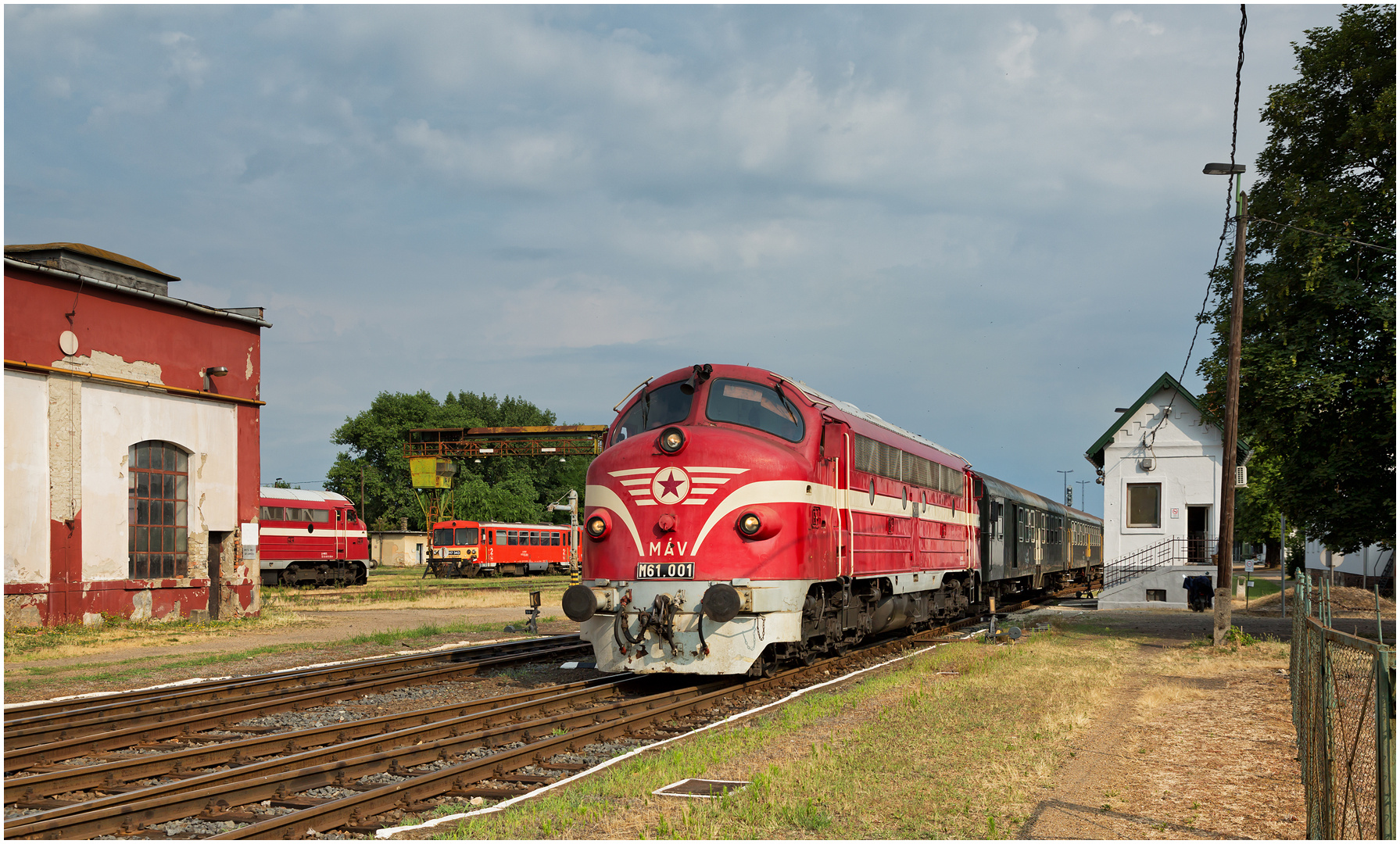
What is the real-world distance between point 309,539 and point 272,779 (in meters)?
45.3

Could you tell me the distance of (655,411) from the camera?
15.3 metres

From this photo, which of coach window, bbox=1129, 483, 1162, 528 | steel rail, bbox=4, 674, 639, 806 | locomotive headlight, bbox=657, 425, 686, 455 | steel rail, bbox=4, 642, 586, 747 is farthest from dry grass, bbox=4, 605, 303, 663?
coach window, bbox=1129, 483, 1162, 528

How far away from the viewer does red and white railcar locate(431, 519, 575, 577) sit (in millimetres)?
62844

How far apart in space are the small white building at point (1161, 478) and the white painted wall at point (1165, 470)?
0.09 ft

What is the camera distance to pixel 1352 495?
20.8 meters

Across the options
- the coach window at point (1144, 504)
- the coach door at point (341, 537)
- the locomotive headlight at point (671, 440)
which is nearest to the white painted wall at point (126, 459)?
the locomotive headlight at point (671, 440)

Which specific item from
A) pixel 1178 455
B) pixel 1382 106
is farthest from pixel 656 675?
pixel 1178 455

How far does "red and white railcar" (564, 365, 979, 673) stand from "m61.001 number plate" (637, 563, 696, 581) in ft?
0.05

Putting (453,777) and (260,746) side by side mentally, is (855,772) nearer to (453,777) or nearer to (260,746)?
(453,777)

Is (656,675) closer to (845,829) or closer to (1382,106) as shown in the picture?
(845,829)

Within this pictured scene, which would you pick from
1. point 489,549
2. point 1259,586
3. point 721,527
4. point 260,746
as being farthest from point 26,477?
point 1259,586

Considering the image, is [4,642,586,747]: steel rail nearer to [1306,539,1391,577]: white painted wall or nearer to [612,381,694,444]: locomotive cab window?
[612,381,694,444]: locomotive cab window

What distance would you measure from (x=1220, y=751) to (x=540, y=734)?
7.04 m

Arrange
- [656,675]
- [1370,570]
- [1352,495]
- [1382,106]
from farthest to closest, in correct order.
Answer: [1370,570] < [1352,495] < [1382,106] < [656,675]
